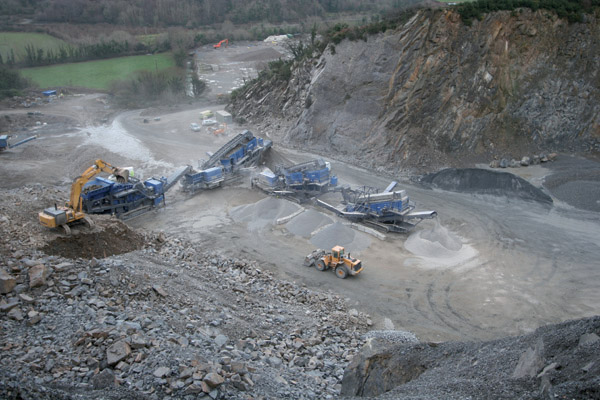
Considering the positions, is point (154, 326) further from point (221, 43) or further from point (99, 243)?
point (221, 43)

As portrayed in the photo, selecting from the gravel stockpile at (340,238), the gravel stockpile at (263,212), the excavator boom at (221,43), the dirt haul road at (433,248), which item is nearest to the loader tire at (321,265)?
the dirt haul road at (433,248)

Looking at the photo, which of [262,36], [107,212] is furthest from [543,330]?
[262,36]

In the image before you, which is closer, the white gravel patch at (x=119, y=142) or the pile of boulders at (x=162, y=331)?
the pile of boulders at (x=162, y=331)

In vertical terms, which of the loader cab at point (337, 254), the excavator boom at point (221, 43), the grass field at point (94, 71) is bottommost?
the loader cab at point (337, 254)

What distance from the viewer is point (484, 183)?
2306 cm

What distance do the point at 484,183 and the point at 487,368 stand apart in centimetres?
1631

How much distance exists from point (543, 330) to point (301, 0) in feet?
239

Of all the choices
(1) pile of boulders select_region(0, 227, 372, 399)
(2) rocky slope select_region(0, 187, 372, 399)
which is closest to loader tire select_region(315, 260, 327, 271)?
(1) pile of boulders select_region(0, 227, 372, 399)

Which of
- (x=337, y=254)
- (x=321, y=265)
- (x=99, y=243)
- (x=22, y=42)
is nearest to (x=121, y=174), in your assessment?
(x=99, y=243)

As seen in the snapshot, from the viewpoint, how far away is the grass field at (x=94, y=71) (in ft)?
158

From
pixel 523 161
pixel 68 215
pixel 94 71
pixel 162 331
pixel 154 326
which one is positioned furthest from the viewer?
pixel 94 71

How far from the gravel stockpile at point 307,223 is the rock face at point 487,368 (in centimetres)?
885

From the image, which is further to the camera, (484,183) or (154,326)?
(484,183)

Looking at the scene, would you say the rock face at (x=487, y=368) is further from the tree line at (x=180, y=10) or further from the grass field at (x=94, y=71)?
the tree line at (x=180, y=10)
